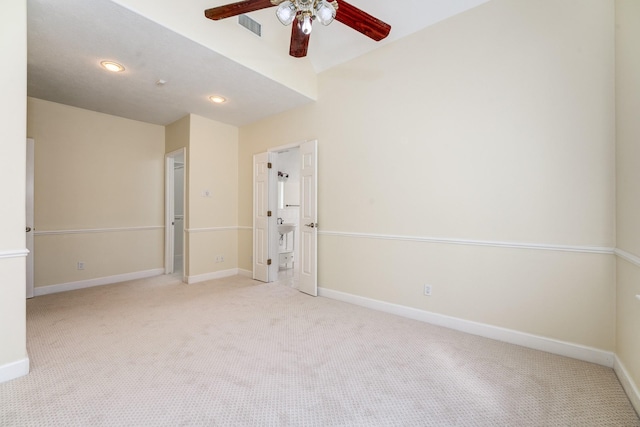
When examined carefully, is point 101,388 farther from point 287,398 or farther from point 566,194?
point 566,194

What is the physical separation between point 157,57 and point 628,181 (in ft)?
12.9

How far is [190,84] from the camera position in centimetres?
326

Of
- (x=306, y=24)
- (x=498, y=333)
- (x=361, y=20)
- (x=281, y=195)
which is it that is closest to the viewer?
(x=306, y=24)

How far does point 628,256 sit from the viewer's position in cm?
179

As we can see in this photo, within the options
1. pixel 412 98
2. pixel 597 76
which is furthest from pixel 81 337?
pixel 597 76

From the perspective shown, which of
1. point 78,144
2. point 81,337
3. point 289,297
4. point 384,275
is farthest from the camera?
point 78,144

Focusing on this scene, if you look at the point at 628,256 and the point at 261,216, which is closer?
the point at 628,256

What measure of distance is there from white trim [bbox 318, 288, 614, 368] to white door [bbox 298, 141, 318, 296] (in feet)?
2.15

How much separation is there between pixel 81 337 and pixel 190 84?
9.22ft

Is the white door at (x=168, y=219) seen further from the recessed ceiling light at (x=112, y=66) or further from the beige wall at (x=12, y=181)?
the beige wall at (x=12, y=181)

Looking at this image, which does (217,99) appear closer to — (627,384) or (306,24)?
(306,24)

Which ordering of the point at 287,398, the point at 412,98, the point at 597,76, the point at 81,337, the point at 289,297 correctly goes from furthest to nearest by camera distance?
the point at 289,297 → the point at 412,98 → the point at 81,337 → the point at 597,76 → the point at 287,398

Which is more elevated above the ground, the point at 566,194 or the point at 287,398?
the point at 566,194

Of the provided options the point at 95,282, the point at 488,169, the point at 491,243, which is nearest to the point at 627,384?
the point at 491,243
